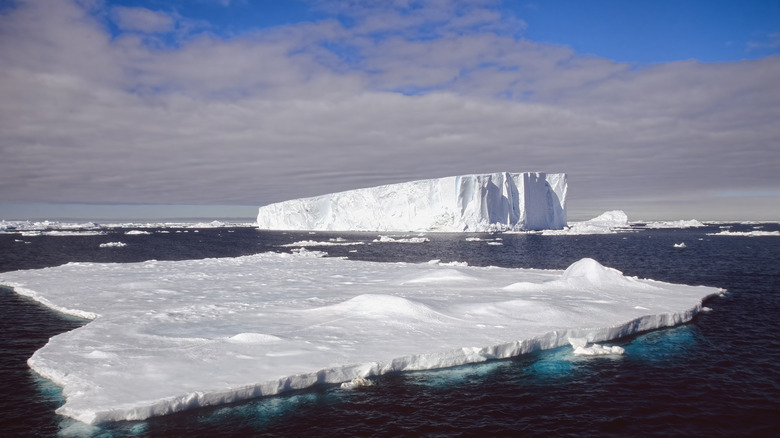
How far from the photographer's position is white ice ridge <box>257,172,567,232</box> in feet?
265

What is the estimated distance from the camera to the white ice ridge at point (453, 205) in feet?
265

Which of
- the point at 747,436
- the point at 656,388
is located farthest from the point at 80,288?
the point at 747,436

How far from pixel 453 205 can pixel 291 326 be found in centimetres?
6808

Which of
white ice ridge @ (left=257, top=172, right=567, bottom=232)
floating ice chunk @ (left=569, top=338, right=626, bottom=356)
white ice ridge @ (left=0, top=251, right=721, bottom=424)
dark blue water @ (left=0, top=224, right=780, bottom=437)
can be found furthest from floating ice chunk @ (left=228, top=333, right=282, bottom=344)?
white ice ridge @ (left=257, top=172, right=567, bottom=232)

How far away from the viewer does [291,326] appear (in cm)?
1478

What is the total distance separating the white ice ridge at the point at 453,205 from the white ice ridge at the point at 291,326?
54324 mm

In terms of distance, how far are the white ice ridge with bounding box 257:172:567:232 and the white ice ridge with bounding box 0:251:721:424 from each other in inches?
2139

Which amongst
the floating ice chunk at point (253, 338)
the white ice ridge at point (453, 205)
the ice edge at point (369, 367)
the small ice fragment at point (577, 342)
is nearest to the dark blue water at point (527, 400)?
the ice edge at point (369, 367)

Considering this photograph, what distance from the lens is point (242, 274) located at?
29.2 metres

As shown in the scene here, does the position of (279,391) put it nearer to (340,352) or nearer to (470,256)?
(340,352)

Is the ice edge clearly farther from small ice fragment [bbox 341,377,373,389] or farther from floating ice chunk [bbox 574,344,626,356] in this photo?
floating ice chunk [bbox 574,344,626,356]

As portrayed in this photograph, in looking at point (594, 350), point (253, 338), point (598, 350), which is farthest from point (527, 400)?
point (253, 338)

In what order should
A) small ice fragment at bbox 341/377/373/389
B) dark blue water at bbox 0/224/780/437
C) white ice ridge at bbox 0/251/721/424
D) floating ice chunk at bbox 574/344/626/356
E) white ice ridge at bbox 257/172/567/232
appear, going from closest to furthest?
1. dark blue water at bbox 0/224/780/437
2. white ice ridge at bbox 0/251/721/424
3. small ice fragment at bbox 341/377/373/389
4. floating ice chunk at bbox 574/344/626/356
5. white ice ridge at bbox 257/172/567/232

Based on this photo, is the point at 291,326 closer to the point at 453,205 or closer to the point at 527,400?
the point at 527,400
